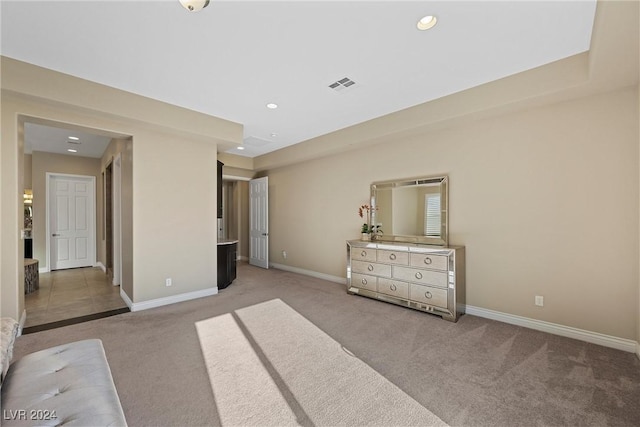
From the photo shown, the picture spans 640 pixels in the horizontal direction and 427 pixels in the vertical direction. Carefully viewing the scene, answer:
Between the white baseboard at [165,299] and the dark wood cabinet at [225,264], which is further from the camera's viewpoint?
the dark wood cabinet at [225,264]

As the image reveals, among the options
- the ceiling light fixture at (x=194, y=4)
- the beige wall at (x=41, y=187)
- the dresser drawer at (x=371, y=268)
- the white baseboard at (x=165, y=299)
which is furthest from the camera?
the beige wall at (x=41, y=187)

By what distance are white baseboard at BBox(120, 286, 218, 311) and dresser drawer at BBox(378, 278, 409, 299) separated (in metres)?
2.71

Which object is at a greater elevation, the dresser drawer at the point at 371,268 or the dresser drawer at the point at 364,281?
the dresser drawer at the point at 371,268

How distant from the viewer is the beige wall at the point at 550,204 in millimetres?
2635

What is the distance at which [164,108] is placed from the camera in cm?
362

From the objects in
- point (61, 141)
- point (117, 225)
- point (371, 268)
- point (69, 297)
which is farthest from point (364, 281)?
point (61, 141)

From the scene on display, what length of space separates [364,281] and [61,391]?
11.7 feet

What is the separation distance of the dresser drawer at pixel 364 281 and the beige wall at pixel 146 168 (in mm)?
2340

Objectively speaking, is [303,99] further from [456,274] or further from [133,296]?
[133,296]

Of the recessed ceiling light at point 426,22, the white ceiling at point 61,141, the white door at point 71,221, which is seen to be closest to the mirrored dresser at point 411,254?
the recessed ceiling light at point 426,22

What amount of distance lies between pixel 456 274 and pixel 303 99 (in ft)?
9.74

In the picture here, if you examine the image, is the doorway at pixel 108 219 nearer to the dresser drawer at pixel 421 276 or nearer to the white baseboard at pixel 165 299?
the white baseboard at pixel 165 299

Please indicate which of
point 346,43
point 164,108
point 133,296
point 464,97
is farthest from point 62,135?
point 464,97

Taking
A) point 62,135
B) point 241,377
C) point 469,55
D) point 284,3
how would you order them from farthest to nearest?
point 62,135, point 469,55, point 241,377, point 284,3
